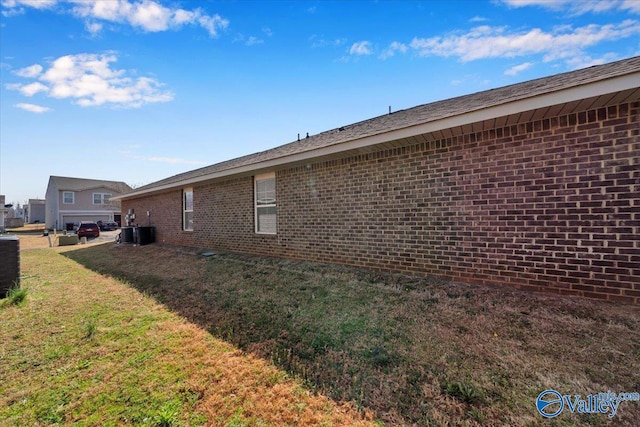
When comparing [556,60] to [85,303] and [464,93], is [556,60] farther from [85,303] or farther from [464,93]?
[85,303]

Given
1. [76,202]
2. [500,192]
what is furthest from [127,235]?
[76,202]

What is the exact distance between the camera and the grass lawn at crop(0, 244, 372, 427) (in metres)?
2.31

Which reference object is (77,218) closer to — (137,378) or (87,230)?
(87,230)

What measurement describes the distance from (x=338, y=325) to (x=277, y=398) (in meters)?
1.42

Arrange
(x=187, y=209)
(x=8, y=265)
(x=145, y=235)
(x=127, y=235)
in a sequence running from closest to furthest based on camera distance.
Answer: (x=8, y=265) → (x=187, y=209) → (x=145, y=235) → (x=127, y=235)

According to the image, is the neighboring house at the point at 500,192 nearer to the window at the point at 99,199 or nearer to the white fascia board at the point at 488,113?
the white fascia board at the point at 488,113

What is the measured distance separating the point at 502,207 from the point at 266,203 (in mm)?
6107

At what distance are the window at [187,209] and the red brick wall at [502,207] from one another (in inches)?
270

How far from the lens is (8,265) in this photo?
223 inches

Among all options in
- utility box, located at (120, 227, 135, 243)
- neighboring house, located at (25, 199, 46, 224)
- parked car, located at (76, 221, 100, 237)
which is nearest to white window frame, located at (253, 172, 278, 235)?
utility box, located at (120, 227, 135, 243)

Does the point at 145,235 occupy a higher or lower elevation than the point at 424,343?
higher

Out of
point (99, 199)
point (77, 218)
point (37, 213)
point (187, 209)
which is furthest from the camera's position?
point (37, 213)

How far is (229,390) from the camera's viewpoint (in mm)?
2605

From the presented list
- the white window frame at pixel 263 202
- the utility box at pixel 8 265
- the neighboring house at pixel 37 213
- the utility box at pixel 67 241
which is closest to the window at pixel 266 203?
the white window frame at pixel 263 202
